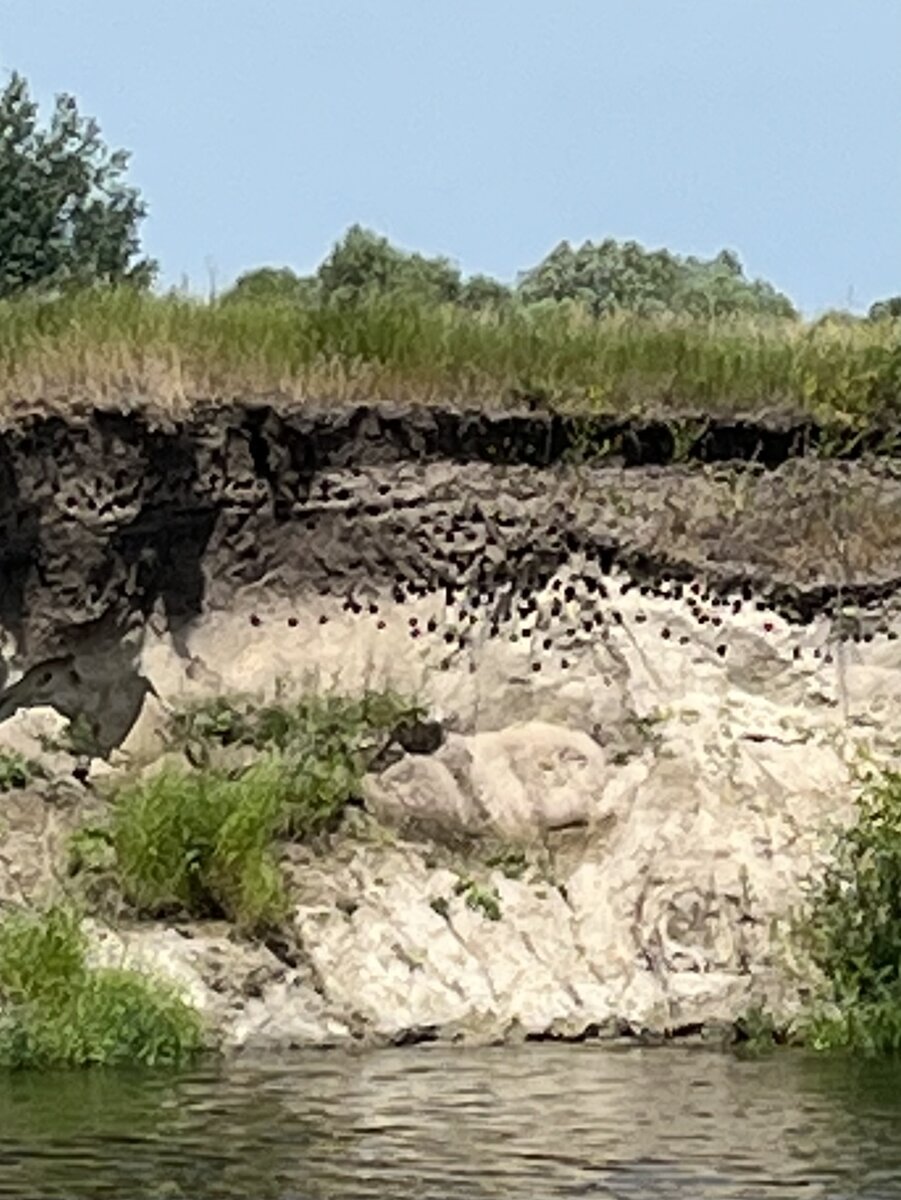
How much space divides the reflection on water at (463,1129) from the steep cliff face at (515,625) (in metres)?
2.12

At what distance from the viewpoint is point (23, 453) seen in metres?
16.5

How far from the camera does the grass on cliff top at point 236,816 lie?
14.6 meters

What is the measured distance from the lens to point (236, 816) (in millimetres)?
14570

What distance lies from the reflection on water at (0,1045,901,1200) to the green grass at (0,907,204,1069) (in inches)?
16.7

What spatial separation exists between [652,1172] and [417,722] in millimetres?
6783

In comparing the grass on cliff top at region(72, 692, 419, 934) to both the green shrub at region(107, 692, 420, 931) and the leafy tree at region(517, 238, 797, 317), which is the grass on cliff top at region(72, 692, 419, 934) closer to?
the green shrub at region(107, 692, 420, 931)

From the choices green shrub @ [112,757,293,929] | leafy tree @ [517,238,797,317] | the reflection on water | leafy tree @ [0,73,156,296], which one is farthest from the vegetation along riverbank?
leafy tree @ [517,238,797,317]

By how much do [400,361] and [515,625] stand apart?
2.16 m

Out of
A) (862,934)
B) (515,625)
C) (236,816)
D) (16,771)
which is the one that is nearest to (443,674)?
(515,625)

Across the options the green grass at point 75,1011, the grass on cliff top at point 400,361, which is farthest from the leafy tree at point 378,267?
the green grass at point 75,1011

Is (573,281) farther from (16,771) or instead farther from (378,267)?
(16,771)

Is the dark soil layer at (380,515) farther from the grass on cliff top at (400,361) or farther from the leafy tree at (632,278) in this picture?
the leafy tree at (632,278)

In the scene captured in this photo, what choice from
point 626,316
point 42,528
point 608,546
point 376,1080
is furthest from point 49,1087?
point 626,316

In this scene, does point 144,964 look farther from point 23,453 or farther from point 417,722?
point 23,453
